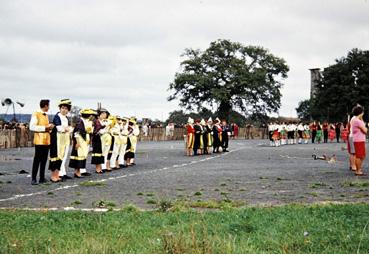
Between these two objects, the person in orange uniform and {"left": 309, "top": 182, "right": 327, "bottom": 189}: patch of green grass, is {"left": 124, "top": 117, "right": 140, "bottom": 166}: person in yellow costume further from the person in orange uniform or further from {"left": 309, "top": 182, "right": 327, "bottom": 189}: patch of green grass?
{"left": 309, "top": 182, "right": 327, "bottom": 189}: patch of green grass

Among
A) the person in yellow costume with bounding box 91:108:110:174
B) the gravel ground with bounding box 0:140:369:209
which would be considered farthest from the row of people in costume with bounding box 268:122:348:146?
A: the gravel ground with bounding box 0:140:369:209

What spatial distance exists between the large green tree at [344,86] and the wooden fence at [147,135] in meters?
12.6

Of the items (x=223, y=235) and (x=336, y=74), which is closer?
(x=223, y=235)

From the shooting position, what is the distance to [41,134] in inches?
539

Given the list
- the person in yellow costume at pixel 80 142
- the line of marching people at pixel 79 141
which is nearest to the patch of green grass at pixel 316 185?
the line of marching people at pixel 79 141

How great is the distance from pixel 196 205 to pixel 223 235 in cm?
283

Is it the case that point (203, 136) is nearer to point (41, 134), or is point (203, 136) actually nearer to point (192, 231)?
point (41, 134)

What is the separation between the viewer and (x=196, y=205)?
8.77 meters

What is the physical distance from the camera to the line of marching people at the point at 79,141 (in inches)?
539

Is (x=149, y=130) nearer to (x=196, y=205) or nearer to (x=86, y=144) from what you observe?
(x=86, y=144)

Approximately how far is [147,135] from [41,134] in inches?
1930

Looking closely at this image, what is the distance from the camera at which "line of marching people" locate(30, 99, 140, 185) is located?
13.7 m

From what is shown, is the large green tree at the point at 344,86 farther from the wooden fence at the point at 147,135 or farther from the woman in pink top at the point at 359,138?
the woman in pink top at the point at 359,138

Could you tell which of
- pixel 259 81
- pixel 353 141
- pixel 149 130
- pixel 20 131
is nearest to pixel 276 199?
pixel 353 141
